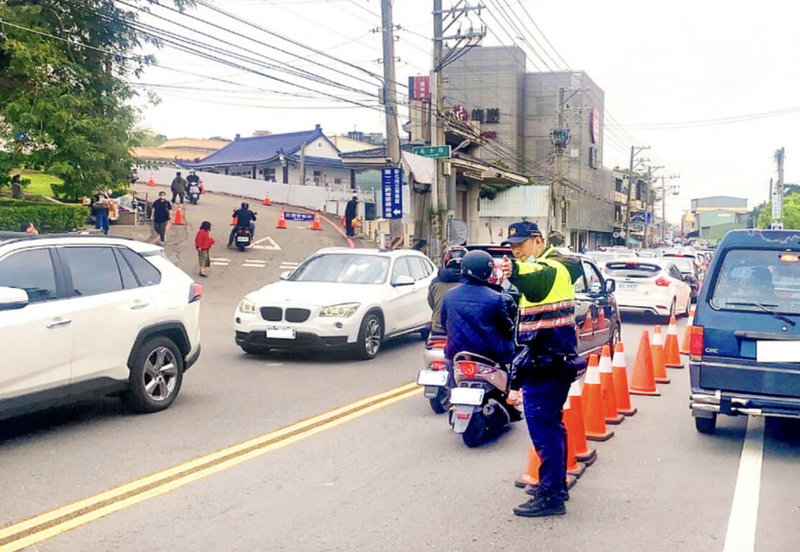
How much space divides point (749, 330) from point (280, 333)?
255 inches

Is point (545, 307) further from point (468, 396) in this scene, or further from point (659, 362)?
point (659, 362)

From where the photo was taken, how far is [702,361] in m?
7.10

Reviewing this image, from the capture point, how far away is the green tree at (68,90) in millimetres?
18125

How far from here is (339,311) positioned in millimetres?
11500

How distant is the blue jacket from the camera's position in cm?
701

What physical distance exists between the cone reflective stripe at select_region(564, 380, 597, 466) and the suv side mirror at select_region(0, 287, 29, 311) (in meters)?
4.31

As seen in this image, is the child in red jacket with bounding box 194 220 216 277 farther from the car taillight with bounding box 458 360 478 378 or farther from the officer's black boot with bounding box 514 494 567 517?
the officer's black boot with bounding box 514 494 567 517

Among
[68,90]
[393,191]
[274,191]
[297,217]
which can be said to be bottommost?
[297,217]

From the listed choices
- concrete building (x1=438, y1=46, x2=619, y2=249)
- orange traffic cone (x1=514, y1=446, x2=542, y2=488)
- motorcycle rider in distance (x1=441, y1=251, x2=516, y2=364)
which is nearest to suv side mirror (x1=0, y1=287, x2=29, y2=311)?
motorcycle rider in distance (x1=441, y1=251, x2=516, y2=364)

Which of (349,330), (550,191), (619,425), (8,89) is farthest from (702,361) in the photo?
(550,191)

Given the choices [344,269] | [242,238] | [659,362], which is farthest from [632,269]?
[242,238]

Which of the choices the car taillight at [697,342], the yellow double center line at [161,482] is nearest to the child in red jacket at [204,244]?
the yellow double center line at [161,482]

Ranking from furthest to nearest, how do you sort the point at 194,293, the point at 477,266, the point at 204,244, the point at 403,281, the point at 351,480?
the point at 204,244 < the point at 403,281 < the point at 194,293 < the point at 477,266 < the point at 351,480

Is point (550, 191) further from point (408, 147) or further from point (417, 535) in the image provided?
point (417, 535)
